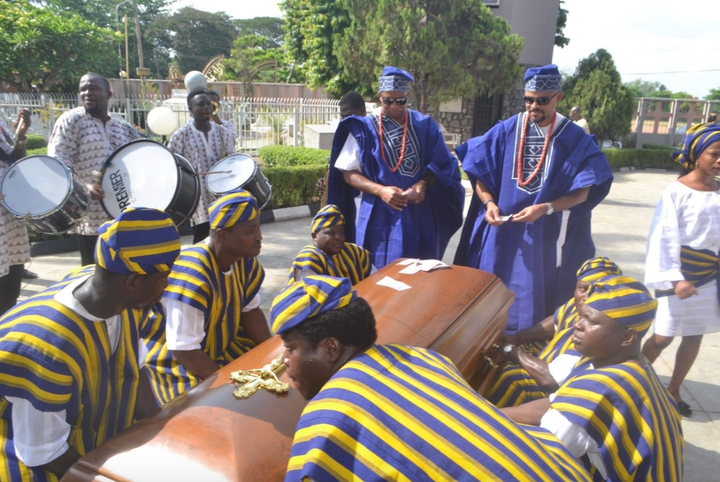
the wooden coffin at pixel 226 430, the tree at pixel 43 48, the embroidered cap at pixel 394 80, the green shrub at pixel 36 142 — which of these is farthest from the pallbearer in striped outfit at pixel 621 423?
the tree at pixel 43 48

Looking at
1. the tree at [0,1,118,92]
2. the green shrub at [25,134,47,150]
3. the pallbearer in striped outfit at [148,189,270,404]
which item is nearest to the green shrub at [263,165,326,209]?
the pallbearer in striped outfit at [148,189,270,404]

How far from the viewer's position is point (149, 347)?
7.96ft

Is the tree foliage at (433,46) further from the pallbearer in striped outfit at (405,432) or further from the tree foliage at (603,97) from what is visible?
the pallbearer in striped outfit at (405,432)

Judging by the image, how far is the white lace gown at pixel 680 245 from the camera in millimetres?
3068

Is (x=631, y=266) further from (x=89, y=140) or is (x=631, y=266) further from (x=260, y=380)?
(x=260, y=380)

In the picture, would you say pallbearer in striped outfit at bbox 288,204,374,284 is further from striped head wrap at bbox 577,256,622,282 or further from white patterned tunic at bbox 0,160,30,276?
white patterned tunic at bbox 0,160,30,276

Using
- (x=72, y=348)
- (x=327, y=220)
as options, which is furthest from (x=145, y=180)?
(x=72, y=348)

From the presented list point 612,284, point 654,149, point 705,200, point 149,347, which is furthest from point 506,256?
point 654,149

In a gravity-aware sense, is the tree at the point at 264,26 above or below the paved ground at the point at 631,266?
above

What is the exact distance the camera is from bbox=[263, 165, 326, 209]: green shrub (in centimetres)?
825

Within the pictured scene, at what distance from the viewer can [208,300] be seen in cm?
231

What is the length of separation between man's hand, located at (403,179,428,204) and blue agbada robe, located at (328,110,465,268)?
0.24 feet

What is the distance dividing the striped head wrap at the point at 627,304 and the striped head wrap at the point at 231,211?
1382mm

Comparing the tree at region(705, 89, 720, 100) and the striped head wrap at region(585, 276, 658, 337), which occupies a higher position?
the tree at region(705, 89, 720, 100)
